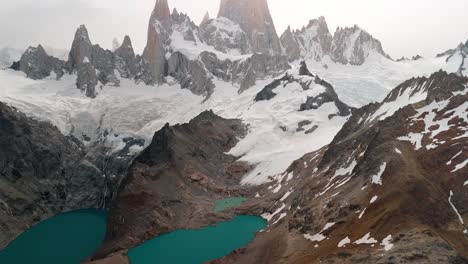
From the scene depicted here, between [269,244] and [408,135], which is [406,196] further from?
[269,244]

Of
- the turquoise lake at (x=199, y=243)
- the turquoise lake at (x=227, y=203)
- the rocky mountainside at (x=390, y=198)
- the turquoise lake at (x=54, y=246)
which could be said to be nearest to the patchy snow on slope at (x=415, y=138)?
the rocky mountainside at (x=390, y=198)

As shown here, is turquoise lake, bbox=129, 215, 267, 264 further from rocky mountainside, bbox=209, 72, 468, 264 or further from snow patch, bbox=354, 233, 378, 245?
snow patch, bbox=354, 233, 378, 245

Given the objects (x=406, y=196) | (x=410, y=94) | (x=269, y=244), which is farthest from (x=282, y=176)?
(x=406, y=196)

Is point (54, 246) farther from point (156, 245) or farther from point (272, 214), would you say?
point (272, 214)

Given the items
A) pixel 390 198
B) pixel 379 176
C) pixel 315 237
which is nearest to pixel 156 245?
pixel 315 237

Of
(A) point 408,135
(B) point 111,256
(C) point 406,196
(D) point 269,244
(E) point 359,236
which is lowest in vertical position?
(B) point 111,256

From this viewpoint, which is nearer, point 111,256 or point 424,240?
point 424,240
